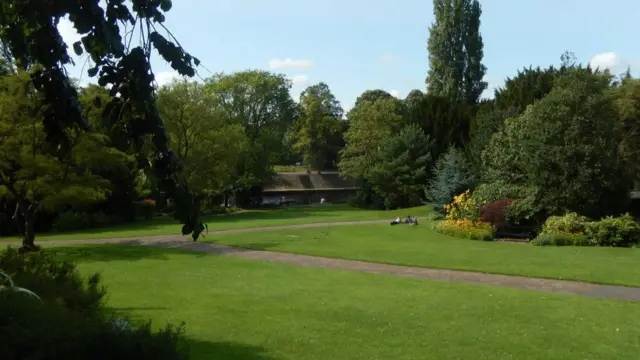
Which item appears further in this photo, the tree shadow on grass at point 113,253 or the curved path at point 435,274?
the tree shadow on grass at point 113,253

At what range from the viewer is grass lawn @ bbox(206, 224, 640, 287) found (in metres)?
15.6

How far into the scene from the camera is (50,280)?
24.1ft

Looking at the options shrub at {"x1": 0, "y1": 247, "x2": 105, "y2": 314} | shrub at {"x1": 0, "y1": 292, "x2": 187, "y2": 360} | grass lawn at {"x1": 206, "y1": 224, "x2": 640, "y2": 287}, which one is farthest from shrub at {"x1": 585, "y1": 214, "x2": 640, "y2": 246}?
shrub at {"x1": 0, "y1": 292, "x2": 187, "y2": 360}

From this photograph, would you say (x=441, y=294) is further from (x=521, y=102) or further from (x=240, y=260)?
(x=521, y=102)

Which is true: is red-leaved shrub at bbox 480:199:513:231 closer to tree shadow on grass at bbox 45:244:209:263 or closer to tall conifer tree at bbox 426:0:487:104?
tree shadow on grass at bbox 45:244:209:263

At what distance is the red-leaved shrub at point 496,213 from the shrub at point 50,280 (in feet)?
68.4

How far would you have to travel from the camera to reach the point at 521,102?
1459 inches

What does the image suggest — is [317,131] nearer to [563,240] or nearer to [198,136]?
[198,136]

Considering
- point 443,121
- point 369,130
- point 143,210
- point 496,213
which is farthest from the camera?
point 369,130

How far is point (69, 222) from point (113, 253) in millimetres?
17568

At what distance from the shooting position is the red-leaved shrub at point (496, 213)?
86.0 feet

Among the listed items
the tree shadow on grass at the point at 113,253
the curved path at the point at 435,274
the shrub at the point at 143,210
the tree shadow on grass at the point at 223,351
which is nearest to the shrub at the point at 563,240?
the curved path at the point at 435,274

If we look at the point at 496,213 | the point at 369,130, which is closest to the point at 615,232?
the point at 496,213

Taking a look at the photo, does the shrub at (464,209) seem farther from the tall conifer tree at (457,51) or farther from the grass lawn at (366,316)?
the tall conifer tree at (457,51)
